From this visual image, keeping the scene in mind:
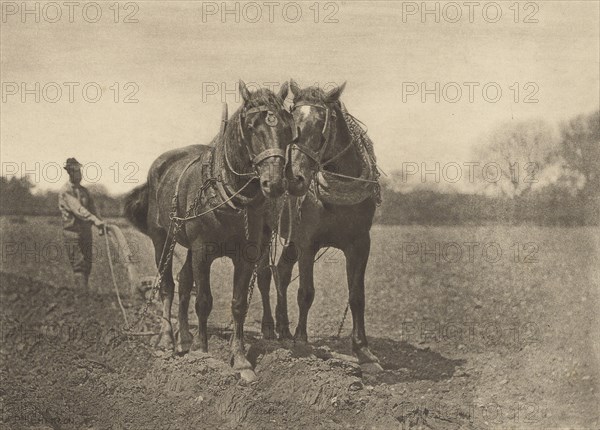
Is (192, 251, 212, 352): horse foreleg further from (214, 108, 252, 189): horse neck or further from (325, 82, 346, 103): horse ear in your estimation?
(325, 82, 346, 103): horse ear

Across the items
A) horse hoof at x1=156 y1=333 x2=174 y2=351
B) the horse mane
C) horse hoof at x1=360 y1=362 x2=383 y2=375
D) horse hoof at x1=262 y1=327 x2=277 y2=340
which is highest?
the horse mane

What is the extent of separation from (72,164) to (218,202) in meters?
1.34

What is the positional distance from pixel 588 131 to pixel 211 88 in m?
2.69

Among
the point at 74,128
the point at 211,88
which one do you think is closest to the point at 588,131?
the point at 211,88

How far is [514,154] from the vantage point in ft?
17.3

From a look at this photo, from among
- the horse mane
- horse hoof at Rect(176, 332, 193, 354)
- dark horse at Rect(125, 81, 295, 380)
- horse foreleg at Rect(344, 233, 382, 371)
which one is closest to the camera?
dark horse at Rect(125, 81, 295, 380)

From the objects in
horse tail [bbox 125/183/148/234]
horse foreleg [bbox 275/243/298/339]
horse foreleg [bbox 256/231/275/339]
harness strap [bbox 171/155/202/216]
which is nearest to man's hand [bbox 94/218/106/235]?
horse tail [bbox 125/183/148/234]

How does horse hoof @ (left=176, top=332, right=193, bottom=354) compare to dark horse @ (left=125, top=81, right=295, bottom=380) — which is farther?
horse hoof @ (left=176, top=332, right=193, bottom=354)

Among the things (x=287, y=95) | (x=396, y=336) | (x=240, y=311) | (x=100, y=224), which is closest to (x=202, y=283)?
(x=240, y=311)

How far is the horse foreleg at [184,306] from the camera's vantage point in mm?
5176

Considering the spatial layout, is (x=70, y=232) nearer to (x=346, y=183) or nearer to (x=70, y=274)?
(x=70, y=274)

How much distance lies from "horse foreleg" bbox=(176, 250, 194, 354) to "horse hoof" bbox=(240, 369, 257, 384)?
0.60 meters

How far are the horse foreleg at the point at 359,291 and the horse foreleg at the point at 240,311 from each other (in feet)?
2.42

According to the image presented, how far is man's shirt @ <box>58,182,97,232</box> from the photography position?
17.6 feet
